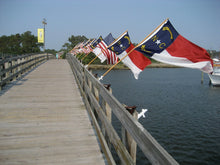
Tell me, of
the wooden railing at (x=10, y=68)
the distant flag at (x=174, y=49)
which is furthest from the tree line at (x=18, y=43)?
the distant flag at (x=174, y=49)

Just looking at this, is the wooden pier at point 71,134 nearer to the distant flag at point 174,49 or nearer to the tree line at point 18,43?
the distant flag at point 174,49

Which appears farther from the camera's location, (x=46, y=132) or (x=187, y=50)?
(x=187, y=50)

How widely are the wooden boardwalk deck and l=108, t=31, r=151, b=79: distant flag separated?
3.22 m

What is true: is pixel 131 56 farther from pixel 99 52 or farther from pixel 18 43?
pixel 18 43

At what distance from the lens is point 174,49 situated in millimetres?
7789

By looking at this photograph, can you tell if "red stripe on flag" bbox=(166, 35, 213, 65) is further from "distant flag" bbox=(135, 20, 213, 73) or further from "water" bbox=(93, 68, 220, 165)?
"water" bbox=(93, 68, 220, 165)

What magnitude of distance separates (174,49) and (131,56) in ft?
9.03

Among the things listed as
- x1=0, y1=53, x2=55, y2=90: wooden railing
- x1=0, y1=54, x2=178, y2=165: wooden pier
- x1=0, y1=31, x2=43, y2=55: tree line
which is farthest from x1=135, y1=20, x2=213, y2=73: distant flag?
x1=0, y1=31, x2=43, y2=55: tree line

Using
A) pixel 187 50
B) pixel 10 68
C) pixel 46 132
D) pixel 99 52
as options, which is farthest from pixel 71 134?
pixel 99 52

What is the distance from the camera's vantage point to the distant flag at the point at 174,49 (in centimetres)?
730

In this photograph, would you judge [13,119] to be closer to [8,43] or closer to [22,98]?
[22,98]

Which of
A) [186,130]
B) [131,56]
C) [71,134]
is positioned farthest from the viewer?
[186,130]

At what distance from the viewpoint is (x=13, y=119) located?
5.54 meters

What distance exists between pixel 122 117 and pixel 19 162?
6.35 feet
